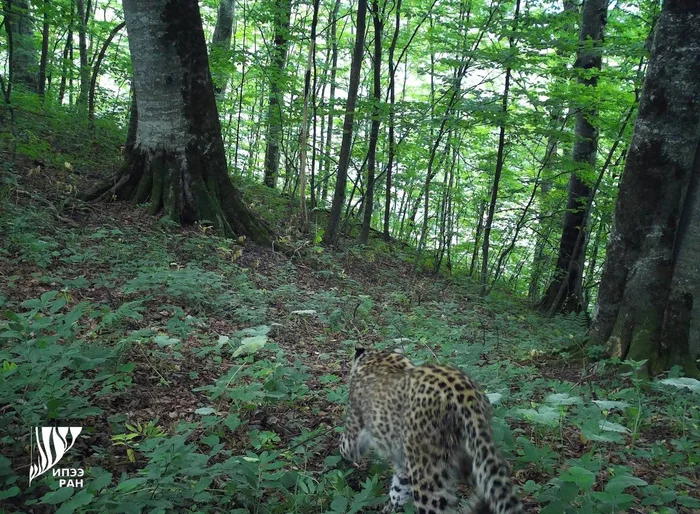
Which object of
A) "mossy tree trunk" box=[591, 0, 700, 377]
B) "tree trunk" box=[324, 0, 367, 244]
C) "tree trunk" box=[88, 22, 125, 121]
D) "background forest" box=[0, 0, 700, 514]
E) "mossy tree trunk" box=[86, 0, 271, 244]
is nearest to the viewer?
"background forest" box=[0, 0, 700, 514]

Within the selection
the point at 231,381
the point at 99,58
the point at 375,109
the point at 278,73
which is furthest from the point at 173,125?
the point at 231,381

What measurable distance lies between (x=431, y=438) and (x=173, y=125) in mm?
8362

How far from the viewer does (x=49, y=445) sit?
3.27 metres

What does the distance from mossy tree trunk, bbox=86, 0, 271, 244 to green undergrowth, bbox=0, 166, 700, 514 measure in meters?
0.68

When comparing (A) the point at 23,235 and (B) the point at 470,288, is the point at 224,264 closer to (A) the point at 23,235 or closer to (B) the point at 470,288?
(A) the point at 23,235

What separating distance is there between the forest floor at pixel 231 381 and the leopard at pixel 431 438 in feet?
0.86

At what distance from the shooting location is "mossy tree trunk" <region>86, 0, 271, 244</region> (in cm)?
922

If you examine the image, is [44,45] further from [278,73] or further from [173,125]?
[278,73]

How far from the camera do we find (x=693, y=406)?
5.06 meters

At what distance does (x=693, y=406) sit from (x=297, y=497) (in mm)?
4237

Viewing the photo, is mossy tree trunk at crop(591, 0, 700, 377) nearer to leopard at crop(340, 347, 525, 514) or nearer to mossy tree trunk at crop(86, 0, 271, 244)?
leopard at crop(340, 347, 525, 514)

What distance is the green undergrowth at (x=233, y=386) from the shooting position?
3.11m

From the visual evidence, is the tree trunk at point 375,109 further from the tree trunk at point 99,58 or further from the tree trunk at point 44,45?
the tree trunk at point 44,45

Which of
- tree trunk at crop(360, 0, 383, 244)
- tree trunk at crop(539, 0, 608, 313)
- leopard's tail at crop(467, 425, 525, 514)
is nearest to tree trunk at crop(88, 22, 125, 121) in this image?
tree trunk at crop(360, 0, 383, 244)
